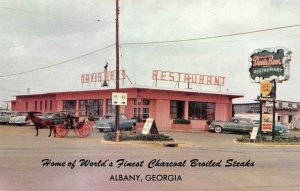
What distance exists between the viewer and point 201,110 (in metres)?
48.2

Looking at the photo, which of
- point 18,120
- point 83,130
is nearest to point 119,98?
point 83,130

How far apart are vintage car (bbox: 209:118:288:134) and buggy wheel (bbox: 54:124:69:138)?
17.8m

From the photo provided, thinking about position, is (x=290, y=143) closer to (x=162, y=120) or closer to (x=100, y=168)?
(x=162, y=120)

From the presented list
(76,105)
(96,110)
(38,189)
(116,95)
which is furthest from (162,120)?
(38,189)

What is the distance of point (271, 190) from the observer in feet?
36.1

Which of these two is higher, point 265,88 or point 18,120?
point 265,88

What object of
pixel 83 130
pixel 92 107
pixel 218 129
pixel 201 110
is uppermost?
pixel 92 107

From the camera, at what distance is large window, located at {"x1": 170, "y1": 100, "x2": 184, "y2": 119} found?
46.1m

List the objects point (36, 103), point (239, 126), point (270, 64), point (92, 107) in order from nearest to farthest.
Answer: point (270, 64) → point (239, 126) → point (92, 107) → point (36, 103)

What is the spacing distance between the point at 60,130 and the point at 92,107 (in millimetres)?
21684

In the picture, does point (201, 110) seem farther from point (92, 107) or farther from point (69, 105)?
point (69, 105)

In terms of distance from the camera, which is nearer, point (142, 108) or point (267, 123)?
point (267, 123)

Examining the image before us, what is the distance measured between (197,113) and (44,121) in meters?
22.4

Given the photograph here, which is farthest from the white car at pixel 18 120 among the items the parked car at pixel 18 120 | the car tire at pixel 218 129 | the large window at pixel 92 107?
the car tire at pixel 218 129
